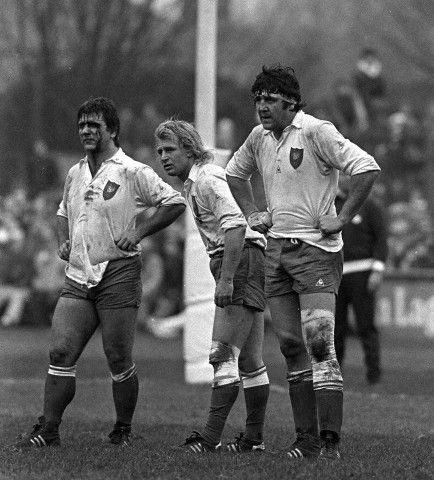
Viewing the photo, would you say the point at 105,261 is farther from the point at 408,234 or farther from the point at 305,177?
the point at 408,234

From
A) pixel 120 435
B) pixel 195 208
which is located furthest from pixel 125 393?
pixel 195 208

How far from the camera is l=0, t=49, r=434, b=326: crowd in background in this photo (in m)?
24.6

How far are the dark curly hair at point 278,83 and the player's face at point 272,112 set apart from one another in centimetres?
5

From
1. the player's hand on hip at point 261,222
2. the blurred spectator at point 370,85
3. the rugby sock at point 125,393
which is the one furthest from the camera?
the blurred spectator at point 370,85

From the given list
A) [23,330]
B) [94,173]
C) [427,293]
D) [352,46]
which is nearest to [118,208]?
[94,173]

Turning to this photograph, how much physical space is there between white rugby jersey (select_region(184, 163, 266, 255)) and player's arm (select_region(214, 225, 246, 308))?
0.06 m

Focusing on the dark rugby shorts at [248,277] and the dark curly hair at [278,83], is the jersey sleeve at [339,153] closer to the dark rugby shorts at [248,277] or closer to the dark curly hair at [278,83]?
the dark curly hair at [278,83]

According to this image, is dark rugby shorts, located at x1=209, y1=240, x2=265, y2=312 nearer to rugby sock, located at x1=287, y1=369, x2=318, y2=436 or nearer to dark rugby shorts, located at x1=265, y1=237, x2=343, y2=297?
dark rugby shorts, located at x1=265, y1=237, x2=343, y2=297

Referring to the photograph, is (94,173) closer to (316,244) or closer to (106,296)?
(106,296)

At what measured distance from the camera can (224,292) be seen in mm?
9094

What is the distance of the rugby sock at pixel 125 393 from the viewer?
9750mm

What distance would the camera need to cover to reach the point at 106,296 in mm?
9594

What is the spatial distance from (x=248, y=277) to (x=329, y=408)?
Result: 114 cm

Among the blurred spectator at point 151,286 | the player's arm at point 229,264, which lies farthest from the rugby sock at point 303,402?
the blurred spectator at point 151,286
